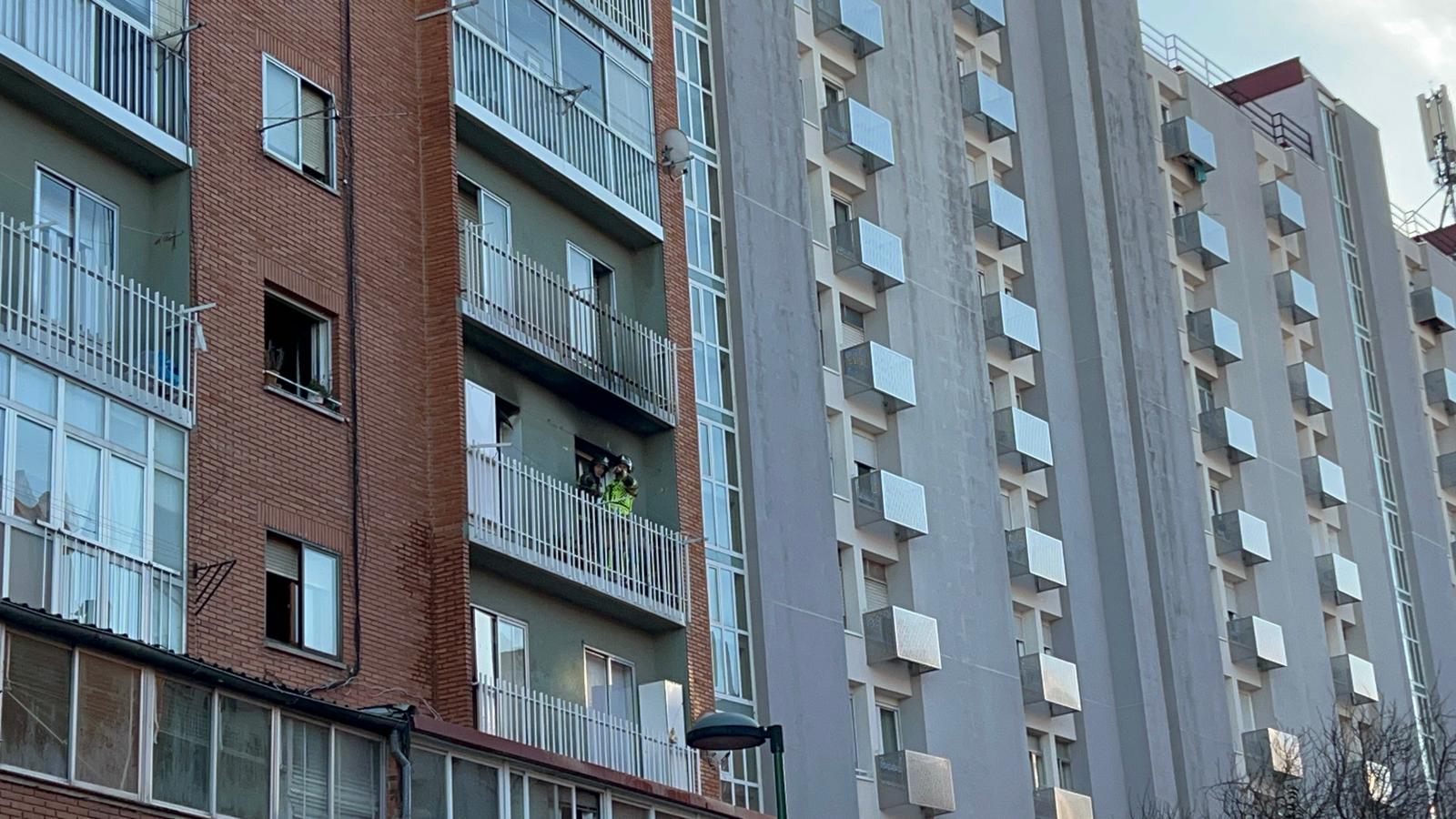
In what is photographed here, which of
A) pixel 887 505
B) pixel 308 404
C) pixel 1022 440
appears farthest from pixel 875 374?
pixel 308 404

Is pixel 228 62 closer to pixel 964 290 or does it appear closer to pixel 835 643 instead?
pixel 835 643

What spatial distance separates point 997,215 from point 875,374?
25.1ft

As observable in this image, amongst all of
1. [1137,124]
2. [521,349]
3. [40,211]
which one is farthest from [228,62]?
[1137,124]

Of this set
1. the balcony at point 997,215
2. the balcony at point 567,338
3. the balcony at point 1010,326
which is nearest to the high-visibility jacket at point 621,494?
the balcony at point 567,338

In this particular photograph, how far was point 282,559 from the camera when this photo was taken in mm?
25859

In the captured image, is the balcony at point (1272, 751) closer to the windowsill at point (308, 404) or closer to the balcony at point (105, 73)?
the windowsill at point (308, 404)

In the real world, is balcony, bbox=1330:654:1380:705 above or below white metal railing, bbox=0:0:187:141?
above

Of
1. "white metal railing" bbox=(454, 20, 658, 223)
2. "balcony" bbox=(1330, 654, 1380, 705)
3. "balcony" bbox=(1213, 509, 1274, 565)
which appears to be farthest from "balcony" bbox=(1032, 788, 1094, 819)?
"white metal railing" bbox=(454, 20, 658, 223)

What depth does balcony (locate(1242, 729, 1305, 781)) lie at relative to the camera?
2048 inches

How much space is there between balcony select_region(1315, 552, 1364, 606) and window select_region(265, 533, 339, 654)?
122 feet

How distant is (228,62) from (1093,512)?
28.6 m

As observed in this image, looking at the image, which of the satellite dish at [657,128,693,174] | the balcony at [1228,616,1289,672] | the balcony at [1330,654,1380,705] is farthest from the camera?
the balcony at [1330,654,1380,705]

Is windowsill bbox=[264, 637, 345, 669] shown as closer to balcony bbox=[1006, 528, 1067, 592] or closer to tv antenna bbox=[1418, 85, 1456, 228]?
balcony bbox=[1006, 528, 1067, 592]

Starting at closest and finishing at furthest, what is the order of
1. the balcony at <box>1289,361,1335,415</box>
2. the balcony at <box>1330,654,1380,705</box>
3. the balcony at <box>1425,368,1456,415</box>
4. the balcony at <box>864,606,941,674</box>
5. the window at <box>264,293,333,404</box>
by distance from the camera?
the window at <box>264,293,333,404</box> → the balcony at <box>864,606,941,674</box> → the balcony at <box>1330,654,1380,705</box> → the balcony at <box>1289,361,1335,415</box> → the balcony at <box>1425,368,1456,415</box>
